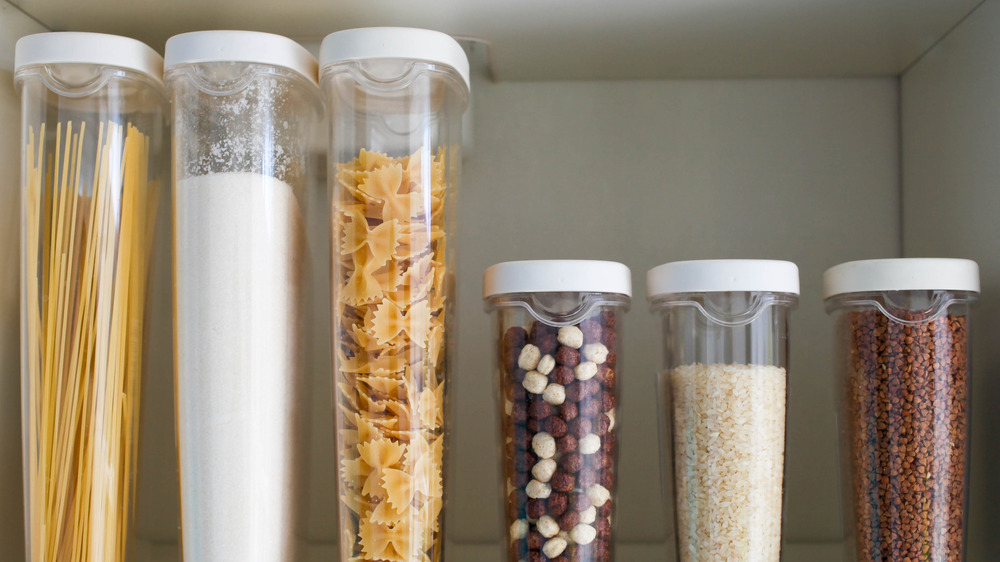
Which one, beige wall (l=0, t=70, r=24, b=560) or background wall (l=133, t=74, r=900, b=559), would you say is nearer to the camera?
beige wall (l=0, t=70, r=24, b=560)

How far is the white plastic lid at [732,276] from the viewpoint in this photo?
0.60 meters

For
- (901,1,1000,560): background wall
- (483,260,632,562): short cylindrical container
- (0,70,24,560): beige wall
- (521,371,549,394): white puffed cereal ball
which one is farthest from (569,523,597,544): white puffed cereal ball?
(0,70,24,560): beige wall

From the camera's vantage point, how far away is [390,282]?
59 centimetres

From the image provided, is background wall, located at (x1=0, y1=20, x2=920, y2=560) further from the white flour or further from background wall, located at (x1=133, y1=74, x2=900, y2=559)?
the white flour

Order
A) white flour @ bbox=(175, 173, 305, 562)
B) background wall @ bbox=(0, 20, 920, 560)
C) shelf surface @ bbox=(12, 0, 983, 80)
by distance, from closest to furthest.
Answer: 1. white flour @ bbox=(175, 173, 305, 562)
2. shelf surface @ bbox=(12, 0, 983, 80)
3. background wall @ bbox=(0, 20, 920, 560)

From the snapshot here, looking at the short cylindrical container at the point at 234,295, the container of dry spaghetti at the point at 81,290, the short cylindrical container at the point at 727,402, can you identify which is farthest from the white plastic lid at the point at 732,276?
the container of dry spaghetti at the point at 81,290

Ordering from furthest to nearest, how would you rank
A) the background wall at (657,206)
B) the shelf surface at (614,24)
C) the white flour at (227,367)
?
1. the background wall at (657,206)
2. the shelf surface at (614,24)
3. the white flour at (227,367)

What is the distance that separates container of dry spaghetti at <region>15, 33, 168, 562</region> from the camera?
1.97ft

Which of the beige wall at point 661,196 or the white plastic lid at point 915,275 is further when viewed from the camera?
the beige wall at point 661,196

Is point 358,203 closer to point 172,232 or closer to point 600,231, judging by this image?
point 172,232

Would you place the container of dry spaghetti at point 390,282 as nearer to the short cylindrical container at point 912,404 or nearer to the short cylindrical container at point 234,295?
the short cylindrical container at point 234,295

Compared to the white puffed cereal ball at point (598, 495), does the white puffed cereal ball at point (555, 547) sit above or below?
below

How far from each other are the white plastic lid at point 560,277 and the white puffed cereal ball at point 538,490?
156 millimetres

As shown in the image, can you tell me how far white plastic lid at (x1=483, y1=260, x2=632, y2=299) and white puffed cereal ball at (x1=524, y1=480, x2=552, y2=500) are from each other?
16cm
